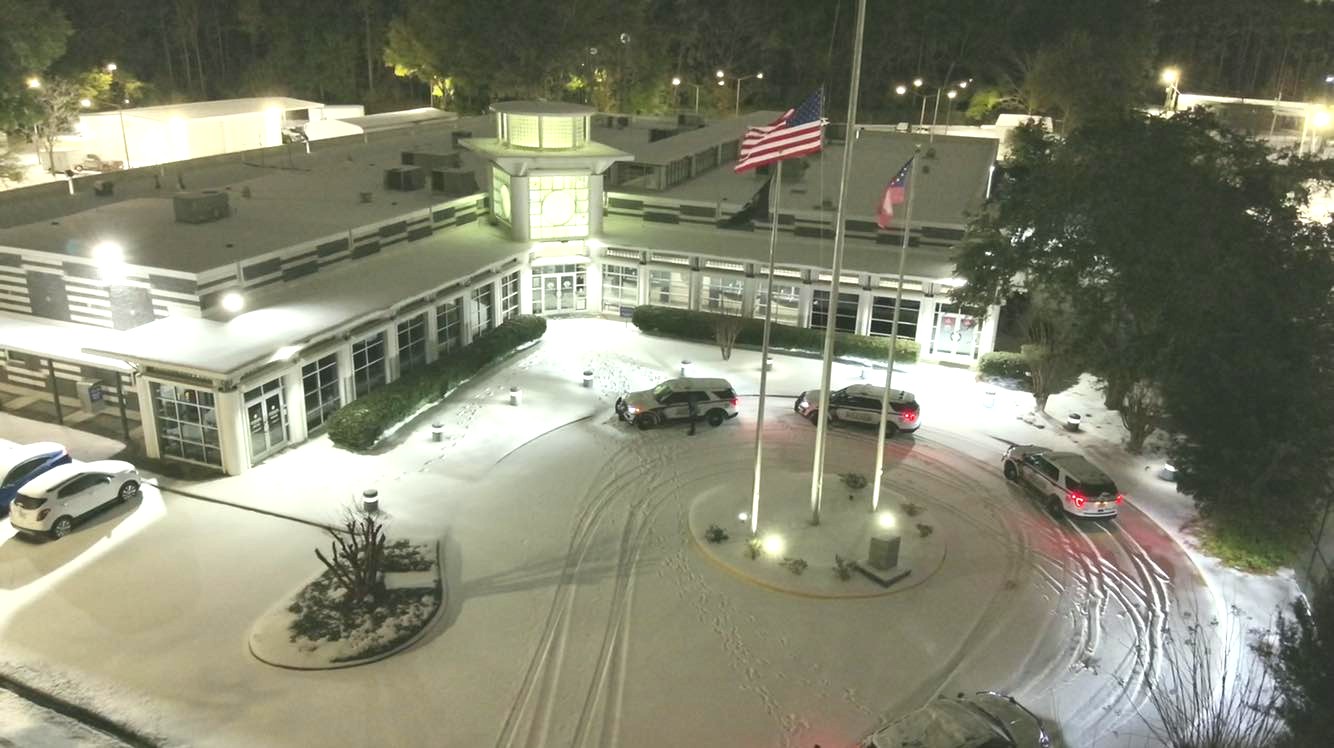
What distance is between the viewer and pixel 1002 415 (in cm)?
3186

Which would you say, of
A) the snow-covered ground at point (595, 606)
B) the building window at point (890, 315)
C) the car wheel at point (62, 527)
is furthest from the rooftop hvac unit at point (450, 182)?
the car wheel at point (62, 527)

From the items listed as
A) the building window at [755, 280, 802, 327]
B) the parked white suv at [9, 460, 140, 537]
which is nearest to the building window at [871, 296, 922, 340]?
the building window at [755, 280, 802, 327]

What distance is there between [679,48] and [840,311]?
2459 inches

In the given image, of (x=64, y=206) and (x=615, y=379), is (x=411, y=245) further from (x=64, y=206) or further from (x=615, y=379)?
(x=64, y=206)

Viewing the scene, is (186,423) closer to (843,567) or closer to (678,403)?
(678,403)

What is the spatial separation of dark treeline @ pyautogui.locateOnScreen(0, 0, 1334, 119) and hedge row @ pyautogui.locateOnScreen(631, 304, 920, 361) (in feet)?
146

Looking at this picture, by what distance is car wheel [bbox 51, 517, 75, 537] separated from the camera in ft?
72.5

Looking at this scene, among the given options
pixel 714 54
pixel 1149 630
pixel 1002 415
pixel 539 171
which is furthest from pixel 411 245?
pixel 714 54

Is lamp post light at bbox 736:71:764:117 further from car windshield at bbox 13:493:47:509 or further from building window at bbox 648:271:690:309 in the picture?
car windshield at bbox 13:493:47:509

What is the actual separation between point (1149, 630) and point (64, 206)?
4088 centimetres

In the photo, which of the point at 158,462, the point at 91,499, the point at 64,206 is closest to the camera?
the point at 91,499

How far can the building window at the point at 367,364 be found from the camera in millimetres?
29719

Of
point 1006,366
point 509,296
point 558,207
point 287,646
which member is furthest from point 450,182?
point 287,646

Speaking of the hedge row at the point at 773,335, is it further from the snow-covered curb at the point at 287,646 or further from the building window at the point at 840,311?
the snow-covered curb at the point at 287,646
